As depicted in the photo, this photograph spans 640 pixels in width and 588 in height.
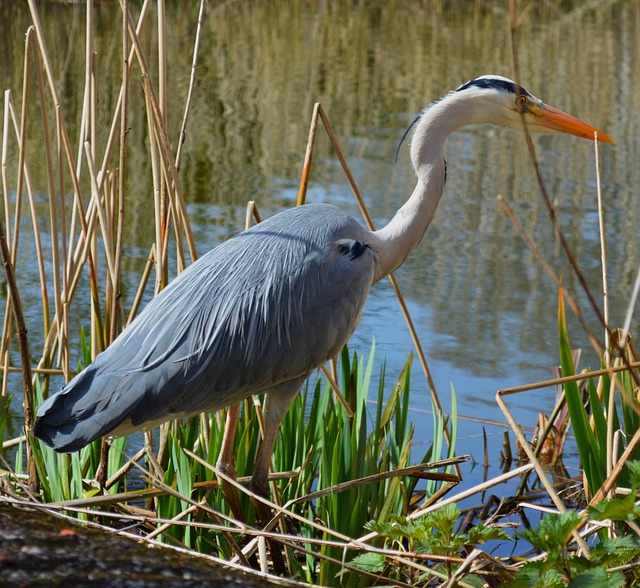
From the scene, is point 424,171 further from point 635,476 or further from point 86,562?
point 86,562

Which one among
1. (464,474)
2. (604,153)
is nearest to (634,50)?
(604,153)

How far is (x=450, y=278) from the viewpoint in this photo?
20.6 feet

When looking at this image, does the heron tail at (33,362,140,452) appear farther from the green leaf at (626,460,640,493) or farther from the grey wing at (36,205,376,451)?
the green leaf at (626,460,640,493)

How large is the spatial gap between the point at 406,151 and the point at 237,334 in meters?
6.55

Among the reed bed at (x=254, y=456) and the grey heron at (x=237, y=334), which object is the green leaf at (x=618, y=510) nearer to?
the reed bed at (x=254, y=456)

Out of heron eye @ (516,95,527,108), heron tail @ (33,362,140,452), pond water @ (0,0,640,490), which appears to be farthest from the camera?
pond water @ (0,0,640,490)

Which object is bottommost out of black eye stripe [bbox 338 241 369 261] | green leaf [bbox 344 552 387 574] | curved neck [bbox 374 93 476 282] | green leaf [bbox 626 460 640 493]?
green leaf [bbox 344 552 387 574]

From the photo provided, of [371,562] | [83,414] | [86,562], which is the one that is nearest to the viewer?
[86,562]

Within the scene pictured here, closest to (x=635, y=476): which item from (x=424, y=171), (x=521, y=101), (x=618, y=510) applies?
(x=618, y=510)

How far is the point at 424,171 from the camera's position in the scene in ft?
11.3

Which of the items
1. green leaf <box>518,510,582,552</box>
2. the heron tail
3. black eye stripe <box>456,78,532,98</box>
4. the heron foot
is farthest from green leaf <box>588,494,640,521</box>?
black eye stripe <box>456,78,532,98</box>

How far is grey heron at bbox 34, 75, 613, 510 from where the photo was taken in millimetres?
2748

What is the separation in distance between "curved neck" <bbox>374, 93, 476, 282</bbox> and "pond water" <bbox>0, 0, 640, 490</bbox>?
1236mm

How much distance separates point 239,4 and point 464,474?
15164 millimetres
